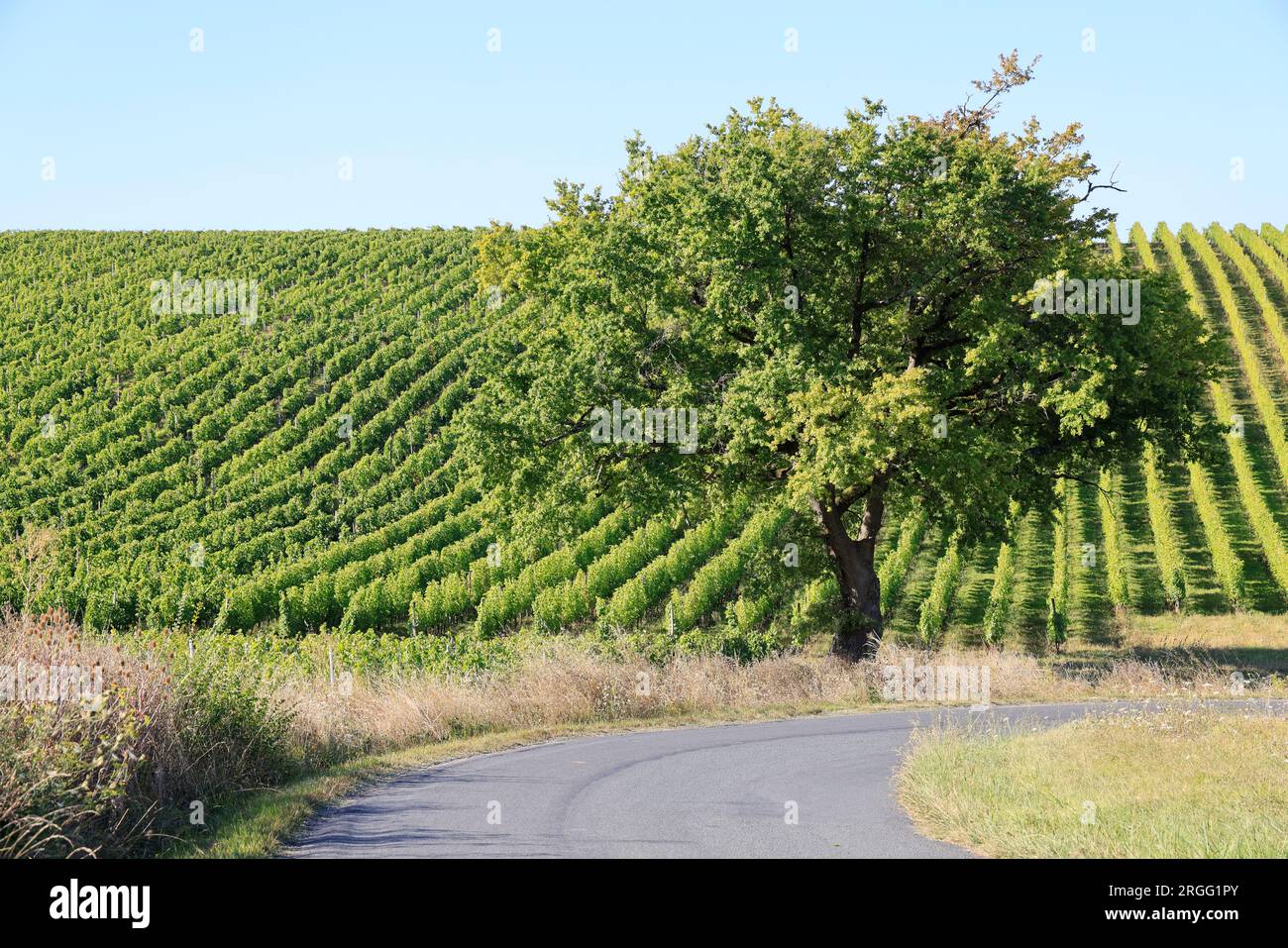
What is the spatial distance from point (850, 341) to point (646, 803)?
639 inches

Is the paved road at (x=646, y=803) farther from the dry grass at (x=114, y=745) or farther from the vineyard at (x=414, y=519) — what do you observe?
the vineyard at (x=414, y=519)

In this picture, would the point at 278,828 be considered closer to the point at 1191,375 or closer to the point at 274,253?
the point at 1191,375

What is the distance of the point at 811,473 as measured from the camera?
22109 millimetres

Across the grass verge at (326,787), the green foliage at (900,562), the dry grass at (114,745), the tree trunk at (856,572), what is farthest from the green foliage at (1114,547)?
the dry grass at (114,745)

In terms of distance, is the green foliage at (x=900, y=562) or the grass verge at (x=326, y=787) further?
the green foliage at (x=900, y=562)

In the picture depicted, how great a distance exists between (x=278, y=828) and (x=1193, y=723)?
35.1ft

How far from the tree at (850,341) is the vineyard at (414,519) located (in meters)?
1.64

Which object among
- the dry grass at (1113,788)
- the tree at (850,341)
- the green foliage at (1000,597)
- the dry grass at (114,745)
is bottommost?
the green foliage at (1000,597)

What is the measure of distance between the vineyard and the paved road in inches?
166

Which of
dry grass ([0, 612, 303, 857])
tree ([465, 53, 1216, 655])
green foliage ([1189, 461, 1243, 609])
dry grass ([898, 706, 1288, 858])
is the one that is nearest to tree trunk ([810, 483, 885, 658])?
tree ([465, 53, 1216, 655])

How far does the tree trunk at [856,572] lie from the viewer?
Result: 84.6 feet

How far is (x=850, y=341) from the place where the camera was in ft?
85.3

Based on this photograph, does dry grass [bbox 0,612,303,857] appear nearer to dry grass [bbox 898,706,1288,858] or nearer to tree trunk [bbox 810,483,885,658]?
dry grass [bbox 898,706,1288,858]
